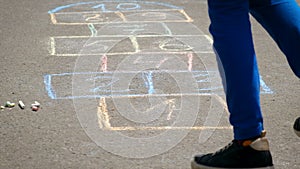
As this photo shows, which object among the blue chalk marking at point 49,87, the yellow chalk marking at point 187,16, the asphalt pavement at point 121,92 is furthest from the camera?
the yellow chalk marking at point 187,16

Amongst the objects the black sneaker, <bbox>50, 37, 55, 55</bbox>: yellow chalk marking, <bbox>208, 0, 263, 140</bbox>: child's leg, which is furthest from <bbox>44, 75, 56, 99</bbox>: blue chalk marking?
<bbox>208, 0, 263, 140</bbox>: child's leg

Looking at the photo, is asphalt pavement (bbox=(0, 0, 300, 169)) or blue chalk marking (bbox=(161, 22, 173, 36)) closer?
asphalt pavement (bbox=(0, 0, 300, 169))

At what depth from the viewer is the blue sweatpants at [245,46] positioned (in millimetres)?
2643

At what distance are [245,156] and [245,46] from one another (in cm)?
46

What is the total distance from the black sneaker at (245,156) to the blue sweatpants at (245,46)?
47 mm

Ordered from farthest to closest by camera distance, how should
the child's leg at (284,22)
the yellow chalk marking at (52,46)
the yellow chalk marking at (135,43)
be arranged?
the yellow chalk marking at (135,43) → the yellow chalk marking at (52,46) → the child's leg at (284,22)

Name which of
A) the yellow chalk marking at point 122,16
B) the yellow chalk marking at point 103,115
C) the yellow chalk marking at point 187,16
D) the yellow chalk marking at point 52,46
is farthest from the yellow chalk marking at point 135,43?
the yellow chalk marking at point 103,115

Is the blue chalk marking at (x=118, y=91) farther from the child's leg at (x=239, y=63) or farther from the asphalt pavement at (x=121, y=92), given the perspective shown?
the child's leg at (x=239, y=63)

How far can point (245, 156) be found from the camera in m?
2.74

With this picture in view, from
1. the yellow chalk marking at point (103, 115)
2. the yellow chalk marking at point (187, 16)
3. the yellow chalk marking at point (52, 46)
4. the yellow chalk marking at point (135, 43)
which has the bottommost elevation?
the yellow chalk marking at point (187, 16)

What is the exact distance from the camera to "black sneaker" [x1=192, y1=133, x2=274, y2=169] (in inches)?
107

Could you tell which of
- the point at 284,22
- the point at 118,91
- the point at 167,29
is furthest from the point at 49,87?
the point at 284,22

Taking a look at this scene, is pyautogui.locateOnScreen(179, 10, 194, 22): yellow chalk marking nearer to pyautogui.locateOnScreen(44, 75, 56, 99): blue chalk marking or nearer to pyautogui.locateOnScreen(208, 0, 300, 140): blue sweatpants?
pyautogui.locateOnScreen(44, 75, 56, 99): blue chalk marking

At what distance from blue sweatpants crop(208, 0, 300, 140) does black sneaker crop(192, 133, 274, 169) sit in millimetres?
47
